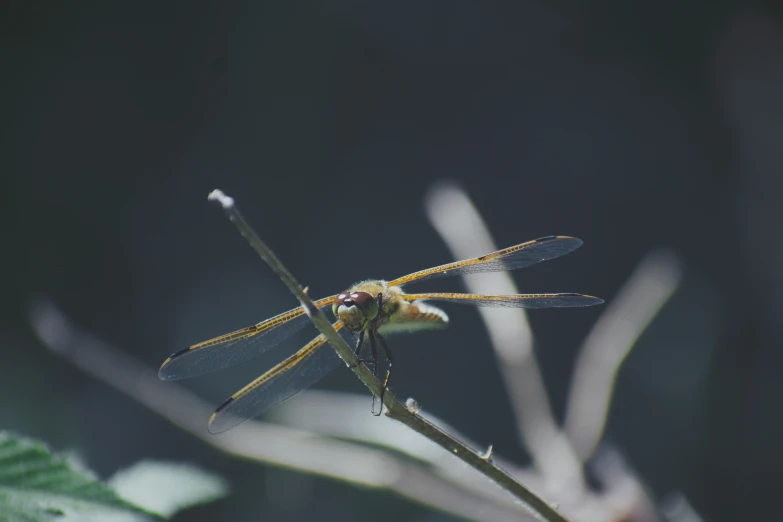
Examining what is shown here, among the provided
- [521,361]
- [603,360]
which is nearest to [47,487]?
[521,361]

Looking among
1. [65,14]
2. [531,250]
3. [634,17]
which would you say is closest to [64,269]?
[65,14]

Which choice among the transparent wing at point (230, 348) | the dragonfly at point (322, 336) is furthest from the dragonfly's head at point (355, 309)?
the transparent wing at point (230, 348)

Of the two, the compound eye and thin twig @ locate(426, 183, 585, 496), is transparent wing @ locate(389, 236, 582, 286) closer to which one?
the compound eye

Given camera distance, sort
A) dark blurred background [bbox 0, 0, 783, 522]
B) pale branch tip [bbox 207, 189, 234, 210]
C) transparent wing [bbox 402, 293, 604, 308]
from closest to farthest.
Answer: pale branch tip [bbox 207, 189, 234, 210], transparent wing [bbox 402, 293, 604, 308], dark blurred background [bbox 0, 0, 783, 522]

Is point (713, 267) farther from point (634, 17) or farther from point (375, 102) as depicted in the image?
point (375, 102)

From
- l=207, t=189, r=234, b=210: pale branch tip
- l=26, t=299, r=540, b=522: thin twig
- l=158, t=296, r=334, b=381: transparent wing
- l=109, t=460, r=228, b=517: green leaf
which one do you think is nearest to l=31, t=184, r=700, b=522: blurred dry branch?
l=26, t=299, r=540, b=522: thin twig

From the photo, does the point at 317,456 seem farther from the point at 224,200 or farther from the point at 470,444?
the point at 224,200
